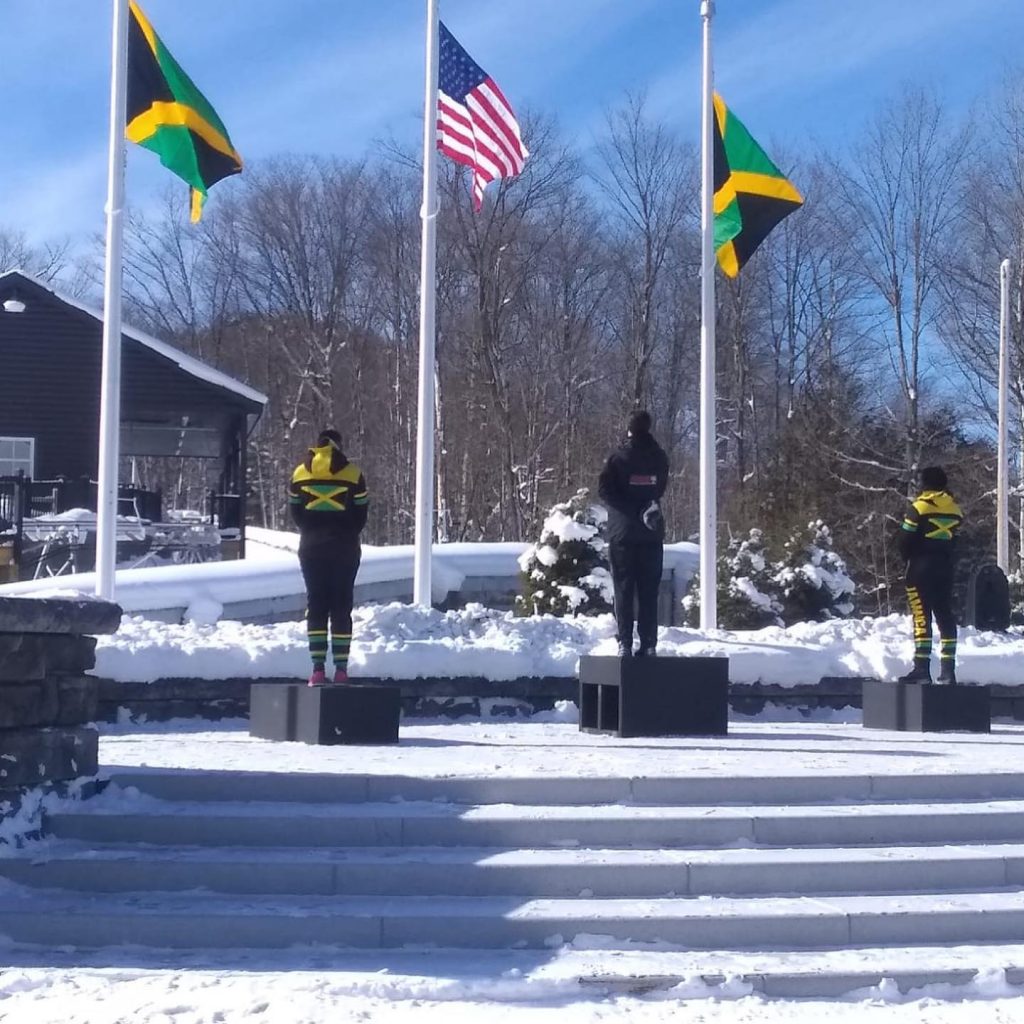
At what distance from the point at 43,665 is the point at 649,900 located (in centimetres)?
297

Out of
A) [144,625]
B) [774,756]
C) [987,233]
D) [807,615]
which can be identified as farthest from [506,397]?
[774,756]

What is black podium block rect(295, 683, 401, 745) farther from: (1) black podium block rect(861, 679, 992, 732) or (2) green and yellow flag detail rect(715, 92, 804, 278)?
(2) green and yellow flag detail rect(715, 92, 804, 278)

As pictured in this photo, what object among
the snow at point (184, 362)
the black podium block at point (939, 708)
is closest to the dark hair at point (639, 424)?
the black podium block at point (939, 708)

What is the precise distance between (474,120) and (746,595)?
7.44 meters

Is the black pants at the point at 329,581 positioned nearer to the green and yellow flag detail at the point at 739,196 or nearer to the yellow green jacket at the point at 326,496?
the yellow green jacket at the point at 326,496

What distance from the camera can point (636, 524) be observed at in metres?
9.72

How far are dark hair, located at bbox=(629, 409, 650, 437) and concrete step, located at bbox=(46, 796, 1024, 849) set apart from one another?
Answer: 3278 mm

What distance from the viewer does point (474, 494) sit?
37062mm

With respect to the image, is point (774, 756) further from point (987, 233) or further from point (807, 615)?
point (987, 233)

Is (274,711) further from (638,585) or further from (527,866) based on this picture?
(527,866)

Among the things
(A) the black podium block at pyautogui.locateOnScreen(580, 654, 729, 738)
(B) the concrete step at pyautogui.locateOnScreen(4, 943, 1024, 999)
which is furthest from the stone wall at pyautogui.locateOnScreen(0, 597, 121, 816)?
(A) the black podium block at pyautogui.locateOnScreen(580, 654, 729, 738)

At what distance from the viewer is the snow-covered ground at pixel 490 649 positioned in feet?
34.4

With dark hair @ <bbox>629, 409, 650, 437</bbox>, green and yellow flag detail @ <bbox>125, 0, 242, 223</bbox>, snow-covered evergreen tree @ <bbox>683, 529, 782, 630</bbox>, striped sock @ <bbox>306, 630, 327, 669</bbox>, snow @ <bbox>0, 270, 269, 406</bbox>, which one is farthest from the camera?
snow @ <bbox>0, 270, 269, 406</bbox>

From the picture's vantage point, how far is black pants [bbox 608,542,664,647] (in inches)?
386
